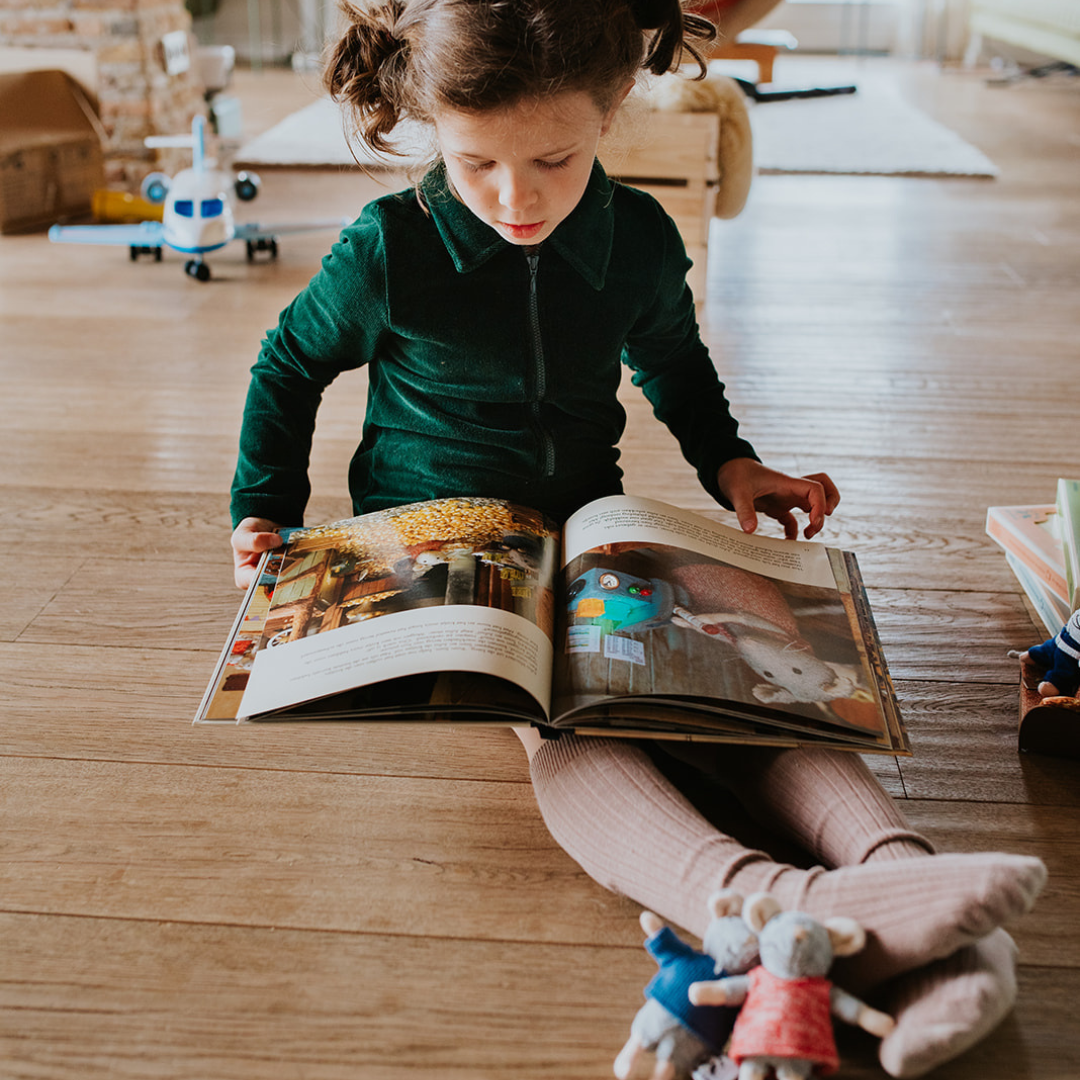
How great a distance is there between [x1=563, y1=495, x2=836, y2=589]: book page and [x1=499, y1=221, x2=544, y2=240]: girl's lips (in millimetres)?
205

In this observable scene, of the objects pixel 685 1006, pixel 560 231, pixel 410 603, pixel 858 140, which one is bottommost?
pixel 858 140

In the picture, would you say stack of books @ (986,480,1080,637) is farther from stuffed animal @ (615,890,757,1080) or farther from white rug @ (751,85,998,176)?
white rug @ (751,85,998,176)

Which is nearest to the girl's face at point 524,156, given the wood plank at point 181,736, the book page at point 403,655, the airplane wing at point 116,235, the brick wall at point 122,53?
the book page at point 403,655

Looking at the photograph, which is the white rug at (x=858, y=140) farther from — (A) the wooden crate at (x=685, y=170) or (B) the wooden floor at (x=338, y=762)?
(B) the wooden floor at (x=338, y=762)

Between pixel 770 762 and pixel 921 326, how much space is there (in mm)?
1382

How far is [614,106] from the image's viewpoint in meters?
0.80

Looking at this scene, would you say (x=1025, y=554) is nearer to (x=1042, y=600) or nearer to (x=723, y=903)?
(x=1042, y=600)

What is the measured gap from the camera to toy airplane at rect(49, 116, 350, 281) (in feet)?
6.98

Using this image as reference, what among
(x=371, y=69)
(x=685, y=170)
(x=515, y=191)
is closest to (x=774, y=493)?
(x=515, y=191)

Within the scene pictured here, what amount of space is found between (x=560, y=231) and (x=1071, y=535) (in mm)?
496

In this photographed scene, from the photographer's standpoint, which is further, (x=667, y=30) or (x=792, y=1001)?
(x=667, y=30)

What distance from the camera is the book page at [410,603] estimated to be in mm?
699

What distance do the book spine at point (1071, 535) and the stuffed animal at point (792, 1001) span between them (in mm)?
481

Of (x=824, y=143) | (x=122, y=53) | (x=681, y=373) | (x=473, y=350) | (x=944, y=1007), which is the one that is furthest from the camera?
(x=824, y=143)
